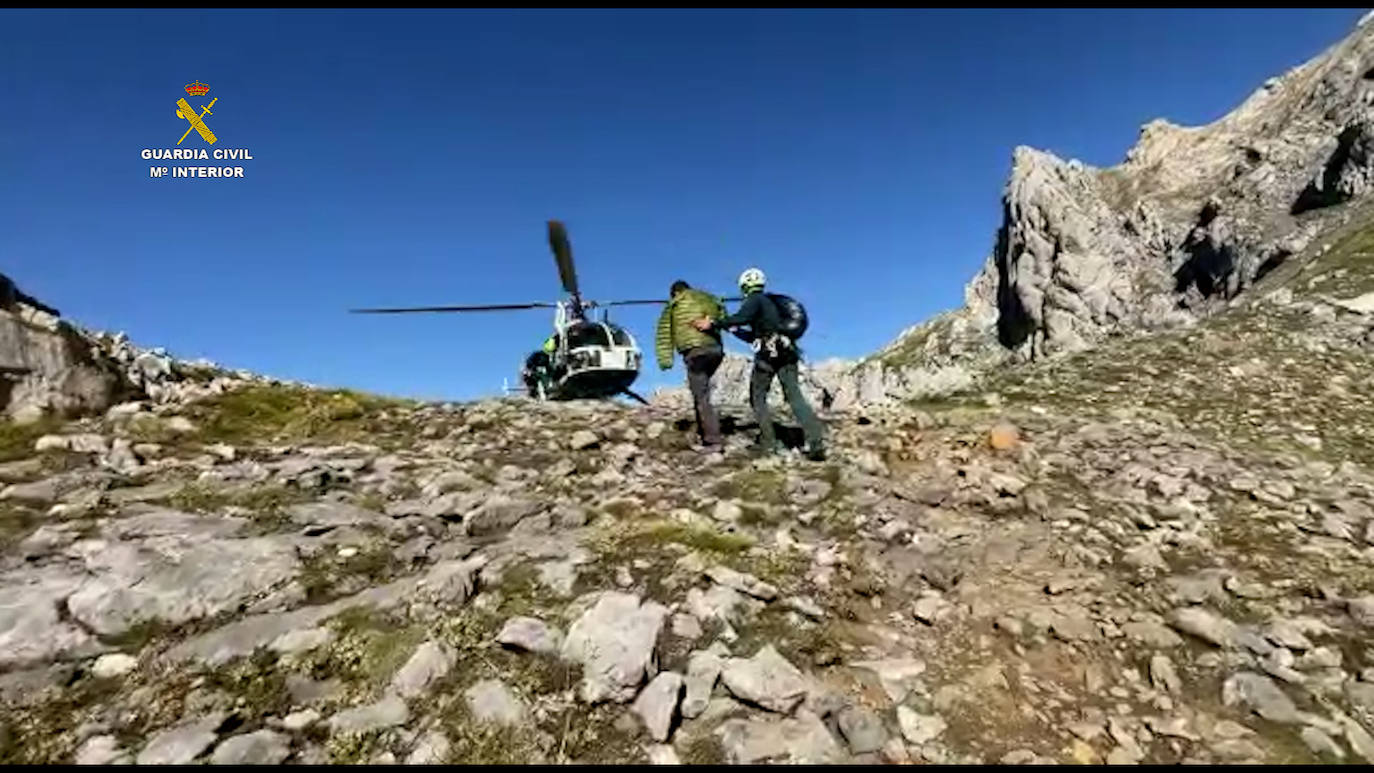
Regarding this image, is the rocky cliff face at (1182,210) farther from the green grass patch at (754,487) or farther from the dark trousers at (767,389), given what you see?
the green grass patch at (754,487)

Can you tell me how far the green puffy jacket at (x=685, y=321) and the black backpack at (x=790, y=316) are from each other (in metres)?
1.24

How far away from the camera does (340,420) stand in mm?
15023

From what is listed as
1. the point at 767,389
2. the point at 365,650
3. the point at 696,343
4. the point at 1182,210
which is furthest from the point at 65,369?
the point at 1182,210

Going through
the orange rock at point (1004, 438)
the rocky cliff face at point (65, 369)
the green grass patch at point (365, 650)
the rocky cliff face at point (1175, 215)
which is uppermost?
the rocky cliff face at point (1175, 215)

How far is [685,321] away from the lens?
14.6 m

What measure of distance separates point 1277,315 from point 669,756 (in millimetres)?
21212

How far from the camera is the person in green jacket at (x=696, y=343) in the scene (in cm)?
1434

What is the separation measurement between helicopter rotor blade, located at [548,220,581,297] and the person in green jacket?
1138 cm

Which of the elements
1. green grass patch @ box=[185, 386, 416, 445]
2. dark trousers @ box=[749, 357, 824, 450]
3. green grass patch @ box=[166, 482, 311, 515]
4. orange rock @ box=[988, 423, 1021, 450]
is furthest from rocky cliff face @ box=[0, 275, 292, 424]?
orange rock @ box=[988, 423, 1021, 450]

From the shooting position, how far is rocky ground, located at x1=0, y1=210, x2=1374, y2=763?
6676 millimetres

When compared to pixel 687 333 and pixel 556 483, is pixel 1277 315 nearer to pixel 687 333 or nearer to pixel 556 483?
pixel 687 333

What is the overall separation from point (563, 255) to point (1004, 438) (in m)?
16.3

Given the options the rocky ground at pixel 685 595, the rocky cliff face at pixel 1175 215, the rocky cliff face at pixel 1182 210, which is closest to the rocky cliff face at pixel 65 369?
the rocky ground at pixel 685 595

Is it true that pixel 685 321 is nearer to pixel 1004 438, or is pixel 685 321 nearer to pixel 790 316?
pixel 790 316
